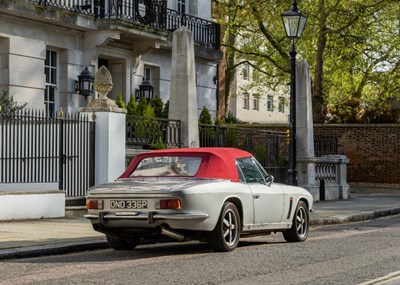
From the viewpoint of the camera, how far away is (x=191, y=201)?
1339 centimetres

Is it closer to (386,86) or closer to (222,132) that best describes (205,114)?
(222,132)

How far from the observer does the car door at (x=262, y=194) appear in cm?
1489

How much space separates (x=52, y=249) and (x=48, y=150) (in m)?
6.93

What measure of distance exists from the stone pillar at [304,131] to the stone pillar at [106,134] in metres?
8.95

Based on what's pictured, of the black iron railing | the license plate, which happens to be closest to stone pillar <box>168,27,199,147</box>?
the black iron railing

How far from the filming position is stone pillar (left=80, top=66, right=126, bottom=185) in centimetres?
2141

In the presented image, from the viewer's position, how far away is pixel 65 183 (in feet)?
68.9

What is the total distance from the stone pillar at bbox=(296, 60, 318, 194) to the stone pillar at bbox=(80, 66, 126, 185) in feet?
29.4

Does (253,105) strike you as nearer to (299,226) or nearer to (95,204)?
(299,226)

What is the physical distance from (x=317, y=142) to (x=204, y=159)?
1793 cm

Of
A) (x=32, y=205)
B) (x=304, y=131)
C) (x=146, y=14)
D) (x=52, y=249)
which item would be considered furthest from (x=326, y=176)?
(x=52, y=249)

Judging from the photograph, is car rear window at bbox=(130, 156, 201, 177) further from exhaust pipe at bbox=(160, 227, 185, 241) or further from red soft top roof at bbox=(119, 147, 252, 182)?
exhaust pipe at bbox=(160, 227, 185, 241)

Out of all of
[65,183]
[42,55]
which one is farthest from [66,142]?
[42,55]

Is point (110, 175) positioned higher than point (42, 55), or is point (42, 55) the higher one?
point (42, 55)
